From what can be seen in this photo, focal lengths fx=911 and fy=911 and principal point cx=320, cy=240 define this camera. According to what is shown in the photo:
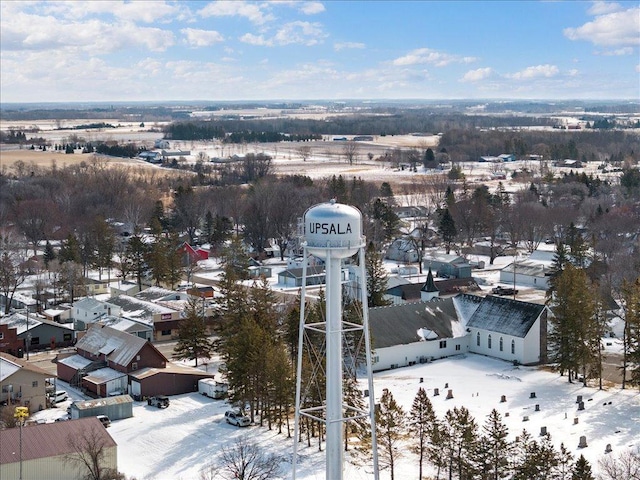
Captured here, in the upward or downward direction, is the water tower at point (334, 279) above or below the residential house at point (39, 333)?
above

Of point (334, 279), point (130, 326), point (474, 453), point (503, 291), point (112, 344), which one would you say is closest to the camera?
point (334, 279)

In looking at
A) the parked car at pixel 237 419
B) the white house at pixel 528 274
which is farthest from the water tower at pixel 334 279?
the white house at pixel 528 274

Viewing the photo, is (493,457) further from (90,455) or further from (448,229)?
(448,229)

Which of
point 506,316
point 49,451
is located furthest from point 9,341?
point 506,316

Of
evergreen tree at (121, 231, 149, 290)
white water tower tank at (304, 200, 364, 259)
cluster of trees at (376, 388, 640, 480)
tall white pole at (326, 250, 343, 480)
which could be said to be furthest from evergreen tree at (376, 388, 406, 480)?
evergreen tree at (121, 231, 149, 290)

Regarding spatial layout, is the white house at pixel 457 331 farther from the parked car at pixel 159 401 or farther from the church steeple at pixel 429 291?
the parked car at pixel 159 401
